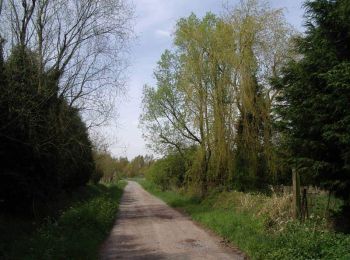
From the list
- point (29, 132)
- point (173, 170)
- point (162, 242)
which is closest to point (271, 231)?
point (162, 242)

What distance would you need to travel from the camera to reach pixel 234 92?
22.2m

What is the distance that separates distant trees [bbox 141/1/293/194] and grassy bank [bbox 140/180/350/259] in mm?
2310

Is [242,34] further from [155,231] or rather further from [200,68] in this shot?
[155,231]

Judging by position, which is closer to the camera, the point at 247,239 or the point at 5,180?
the point at 247,239

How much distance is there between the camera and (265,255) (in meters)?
10.5

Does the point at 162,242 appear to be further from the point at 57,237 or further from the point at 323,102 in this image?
the point at 323,102

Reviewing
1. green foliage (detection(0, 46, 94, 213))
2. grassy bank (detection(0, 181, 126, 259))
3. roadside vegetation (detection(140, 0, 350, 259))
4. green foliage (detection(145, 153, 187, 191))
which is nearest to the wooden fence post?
roadside vegetation (detection(140, 0, 350, 259))

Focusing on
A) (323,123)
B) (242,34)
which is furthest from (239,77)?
(323,123)

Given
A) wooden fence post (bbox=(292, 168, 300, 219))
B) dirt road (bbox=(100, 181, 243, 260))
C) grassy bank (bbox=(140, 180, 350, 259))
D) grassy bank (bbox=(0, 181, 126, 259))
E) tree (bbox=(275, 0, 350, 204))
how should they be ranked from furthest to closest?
wooden fence post (bbox=(292, 168, 300, 219)) < dirt road (bbox=(100, 181, 243, 260)) < tree (bbox=(275, 0, 350, 204)) < grassy bank (bbox=(0, 181, 126, 259)) < grassy bank (bbox=(140, 180, 350, 259))

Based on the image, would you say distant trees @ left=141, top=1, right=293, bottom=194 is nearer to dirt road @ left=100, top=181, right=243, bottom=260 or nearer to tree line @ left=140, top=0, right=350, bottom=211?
tree line @ left=140, top=0, right=350, bottom=211

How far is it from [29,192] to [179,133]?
51.9 ft

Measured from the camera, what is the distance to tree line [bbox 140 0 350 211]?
11.7 m

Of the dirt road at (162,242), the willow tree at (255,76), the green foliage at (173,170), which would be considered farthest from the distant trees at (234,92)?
the green foliage at (173,170)

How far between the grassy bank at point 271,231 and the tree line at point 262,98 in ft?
4.90
